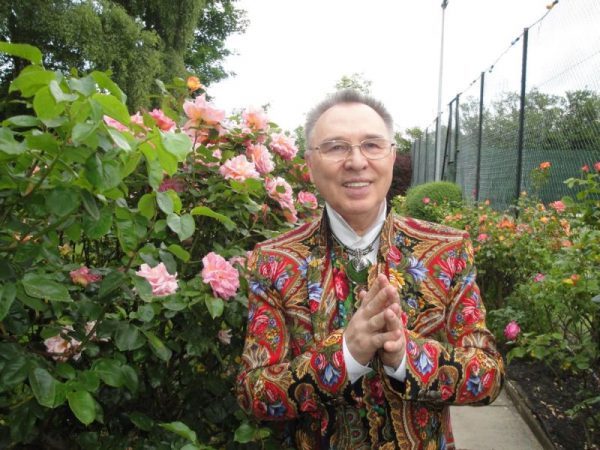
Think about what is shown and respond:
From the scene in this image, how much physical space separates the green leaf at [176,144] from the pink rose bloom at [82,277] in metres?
0.79

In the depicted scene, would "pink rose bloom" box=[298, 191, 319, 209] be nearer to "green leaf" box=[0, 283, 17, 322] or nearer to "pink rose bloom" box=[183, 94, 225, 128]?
"pink rose bloom" box=[183, 94, 225, 128]

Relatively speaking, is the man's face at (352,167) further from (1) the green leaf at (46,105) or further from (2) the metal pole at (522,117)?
(2) the metal pole at (522,117)

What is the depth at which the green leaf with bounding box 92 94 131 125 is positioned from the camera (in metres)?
0.90

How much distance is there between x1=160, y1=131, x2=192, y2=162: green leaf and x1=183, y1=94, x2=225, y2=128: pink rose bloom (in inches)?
38.4

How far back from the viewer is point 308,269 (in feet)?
5.45

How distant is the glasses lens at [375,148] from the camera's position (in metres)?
1.64

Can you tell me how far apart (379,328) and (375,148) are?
1.89 ft

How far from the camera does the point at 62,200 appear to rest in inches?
41.1

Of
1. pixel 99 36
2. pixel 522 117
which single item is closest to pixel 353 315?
pixel 522 117

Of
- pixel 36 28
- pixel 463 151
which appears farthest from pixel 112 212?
pixel 36 28

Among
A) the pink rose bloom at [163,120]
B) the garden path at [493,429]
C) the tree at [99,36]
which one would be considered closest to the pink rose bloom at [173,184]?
the pink rose bloom at [163,120]

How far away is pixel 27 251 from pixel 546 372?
4117 millimetres

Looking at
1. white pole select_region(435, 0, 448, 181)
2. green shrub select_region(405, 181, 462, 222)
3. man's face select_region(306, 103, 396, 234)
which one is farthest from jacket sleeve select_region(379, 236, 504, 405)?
white pole select_region(435, 0, 448, 181)

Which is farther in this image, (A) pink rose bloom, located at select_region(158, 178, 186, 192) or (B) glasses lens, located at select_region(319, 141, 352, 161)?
(A) pink rose bloom, located at select_region(158, 178, 186, 192)
